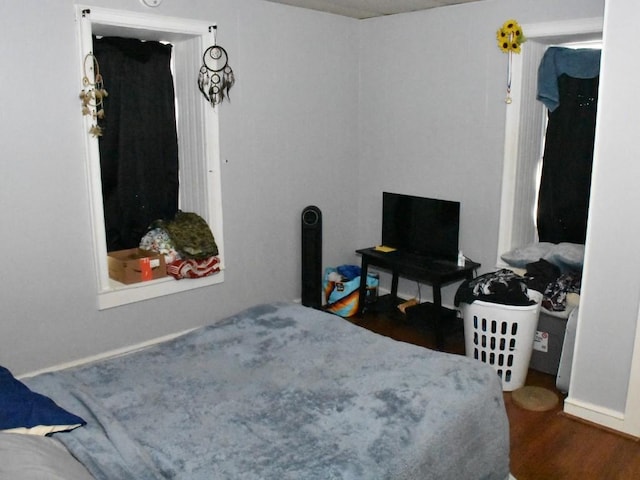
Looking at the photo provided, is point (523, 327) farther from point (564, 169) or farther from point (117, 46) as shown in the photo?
point (117, 46)

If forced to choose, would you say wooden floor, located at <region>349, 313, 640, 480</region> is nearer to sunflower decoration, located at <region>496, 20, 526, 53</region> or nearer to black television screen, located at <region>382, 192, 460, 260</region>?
black television screen, located at <region>382, 192, 460, 260</region>

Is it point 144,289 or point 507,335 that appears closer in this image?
point 507,335

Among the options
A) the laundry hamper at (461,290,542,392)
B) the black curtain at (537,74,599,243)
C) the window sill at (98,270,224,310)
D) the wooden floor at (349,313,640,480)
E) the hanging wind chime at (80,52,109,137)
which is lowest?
the wooden floor at (349,313,640,480)

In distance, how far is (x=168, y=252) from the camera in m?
3.97

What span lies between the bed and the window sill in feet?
3.86

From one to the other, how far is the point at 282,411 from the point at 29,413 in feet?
2.70

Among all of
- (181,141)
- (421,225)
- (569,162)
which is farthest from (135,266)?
(569,162)

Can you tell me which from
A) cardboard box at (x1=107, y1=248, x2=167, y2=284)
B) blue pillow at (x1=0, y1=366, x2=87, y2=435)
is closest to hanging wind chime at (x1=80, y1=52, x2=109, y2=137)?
cardboard box at (x1=107, y1=248, x2=167, y2=284)

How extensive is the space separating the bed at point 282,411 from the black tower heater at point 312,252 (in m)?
1.84

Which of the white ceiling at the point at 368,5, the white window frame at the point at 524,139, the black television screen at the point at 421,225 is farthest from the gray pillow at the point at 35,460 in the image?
the white ceiling at the point at 368,5

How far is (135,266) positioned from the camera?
3.74m

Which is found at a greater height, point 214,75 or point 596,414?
point 214,75

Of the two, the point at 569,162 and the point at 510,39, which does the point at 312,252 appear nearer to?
the point at 569,162

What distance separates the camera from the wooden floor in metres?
2.67
